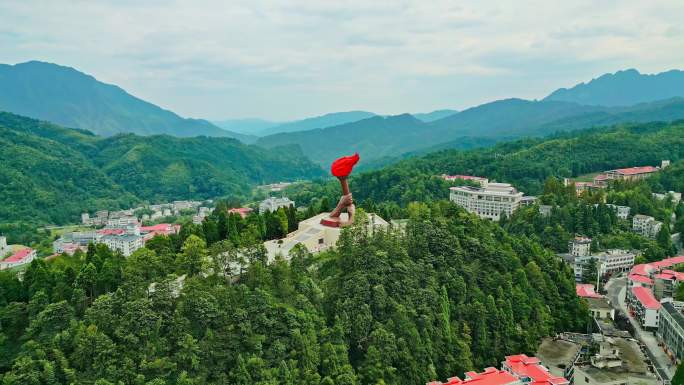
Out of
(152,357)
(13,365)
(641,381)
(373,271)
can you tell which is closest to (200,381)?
(152,357)

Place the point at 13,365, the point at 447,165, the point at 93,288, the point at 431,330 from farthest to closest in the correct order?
the point at 447,165 → the point at 431,330 → the point at 93,288 → the point at 13,365

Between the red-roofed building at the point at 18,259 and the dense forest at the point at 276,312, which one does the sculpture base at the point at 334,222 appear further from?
the red-roofed building at the point at 18,259

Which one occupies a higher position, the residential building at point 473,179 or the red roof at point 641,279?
the residential building at point 473,179

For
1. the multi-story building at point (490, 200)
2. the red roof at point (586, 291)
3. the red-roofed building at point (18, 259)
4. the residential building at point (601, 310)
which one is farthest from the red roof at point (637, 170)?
the red-roofed building at point (18, 259)

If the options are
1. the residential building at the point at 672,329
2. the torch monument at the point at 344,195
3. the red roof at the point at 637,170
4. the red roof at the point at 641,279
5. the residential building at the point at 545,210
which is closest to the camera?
the residential building at the point at 672,329

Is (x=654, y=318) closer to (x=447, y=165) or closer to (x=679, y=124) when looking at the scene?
(x=447, y=165)

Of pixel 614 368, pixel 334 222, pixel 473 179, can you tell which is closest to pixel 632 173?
pixel 473 179
